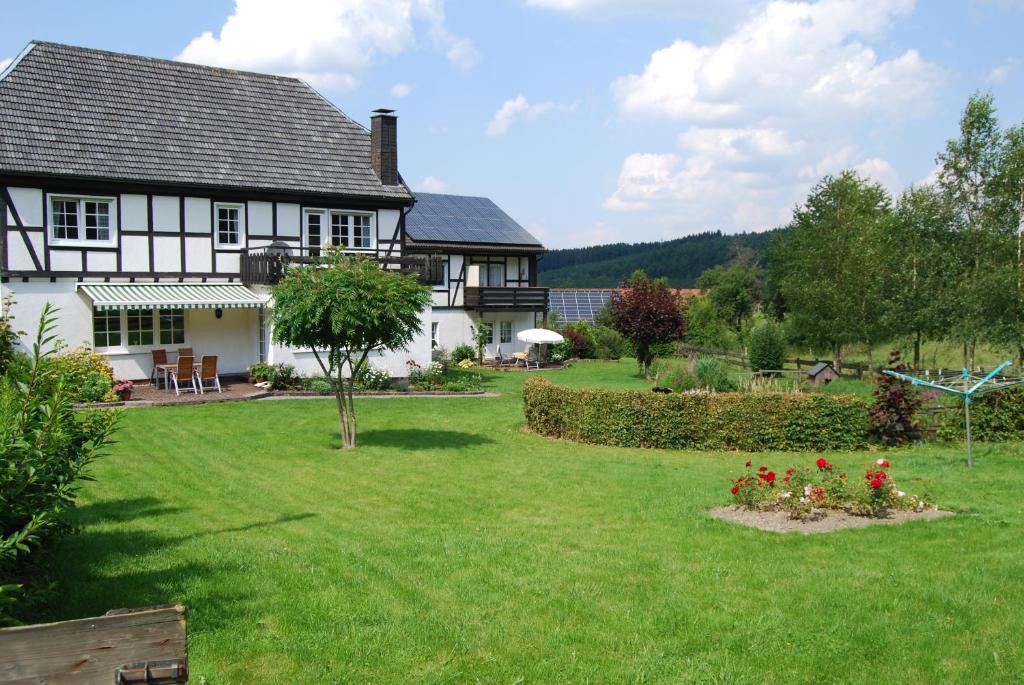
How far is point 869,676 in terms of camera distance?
5285mm

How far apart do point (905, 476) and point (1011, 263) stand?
16.0m

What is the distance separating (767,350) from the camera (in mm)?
34375

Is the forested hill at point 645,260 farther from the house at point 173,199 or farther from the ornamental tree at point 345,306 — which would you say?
the ornamental tree at point 345,306

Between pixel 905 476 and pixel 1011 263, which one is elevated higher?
pixel 1011 263

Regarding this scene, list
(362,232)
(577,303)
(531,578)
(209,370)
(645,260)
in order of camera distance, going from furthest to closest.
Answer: (645,260), (577,303), (362,232), (209,370), (531,578)

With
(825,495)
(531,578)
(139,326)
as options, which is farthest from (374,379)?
(531,578)

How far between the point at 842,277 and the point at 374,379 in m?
18.9

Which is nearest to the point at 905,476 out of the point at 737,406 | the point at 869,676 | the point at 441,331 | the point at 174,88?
the point at 737,406

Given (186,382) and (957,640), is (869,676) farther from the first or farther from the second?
(186,382)

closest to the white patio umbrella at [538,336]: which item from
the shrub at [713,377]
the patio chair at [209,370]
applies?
the shrub at [713,377]

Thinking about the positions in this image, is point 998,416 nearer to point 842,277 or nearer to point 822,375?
point 822,375

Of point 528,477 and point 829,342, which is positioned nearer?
point 528,477

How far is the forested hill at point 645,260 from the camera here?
99.5 m

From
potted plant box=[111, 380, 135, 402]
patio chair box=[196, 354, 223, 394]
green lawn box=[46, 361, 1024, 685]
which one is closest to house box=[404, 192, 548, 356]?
patio chair box=[196, 354, 223, 394]
